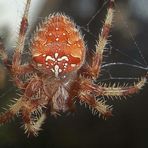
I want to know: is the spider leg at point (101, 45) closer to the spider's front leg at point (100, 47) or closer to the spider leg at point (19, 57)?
the spider's front leg at point (100, 47)

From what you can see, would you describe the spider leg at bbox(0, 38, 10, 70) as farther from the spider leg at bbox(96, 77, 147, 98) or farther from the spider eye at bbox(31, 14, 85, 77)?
the spider leg at bbox(96, 77, 147, 98)

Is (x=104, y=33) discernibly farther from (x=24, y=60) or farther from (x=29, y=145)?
(x=29, y=145)

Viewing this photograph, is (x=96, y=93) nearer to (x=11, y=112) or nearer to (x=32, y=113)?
(x=32, y=113)

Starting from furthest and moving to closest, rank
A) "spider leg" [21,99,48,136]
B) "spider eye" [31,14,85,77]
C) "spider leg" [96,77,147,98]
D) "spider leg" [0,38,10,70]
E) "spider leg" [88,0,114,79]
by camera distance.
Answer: "spider leg" [21,99,48,136] < "spider leg" [96,77,147,98] < "spider leg" [0,38,10,70] < "spider leg" [88,0,114,79] < "spider eye" [31,14,85,77]

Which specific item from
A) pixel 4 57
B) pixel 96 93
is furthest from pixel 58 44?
pixel 96 93

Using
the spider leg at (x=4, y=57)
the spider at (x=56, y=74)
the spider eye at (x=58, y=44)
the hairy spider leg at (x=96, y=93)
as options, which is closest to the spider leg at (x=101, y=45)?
the spider at (x=56, y=74)

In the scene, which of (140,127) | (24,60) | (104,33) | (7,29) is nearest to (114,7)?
(104,33)

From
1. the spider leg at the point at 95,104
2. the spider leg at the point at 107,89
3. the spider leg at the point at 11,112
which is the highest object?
the spider leg at the point at 107,89

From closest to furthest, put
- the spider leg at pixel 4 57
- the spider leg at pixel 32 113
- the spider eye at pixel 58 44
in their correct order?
1. the spider eye at pixel 58 44
2. the spider leg at pixel 4 57
3. the spider leg at pixel 32 113

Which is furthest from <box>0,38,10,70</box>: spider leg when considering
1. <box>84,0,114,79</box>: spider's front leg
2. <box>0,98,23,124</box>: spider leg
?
<box>84,0,114,79</box>: spider's front leg
